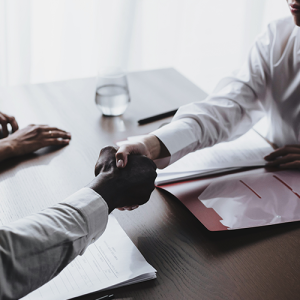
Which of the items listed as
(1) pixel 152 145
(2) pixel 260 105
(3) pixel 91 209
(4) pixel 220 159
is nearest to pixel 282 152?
(4) pixel 220 159

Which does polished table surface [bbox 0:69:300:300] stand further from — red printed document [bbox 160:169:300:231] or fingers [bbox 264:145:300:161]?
fingers [bbox 264:145:300:161]

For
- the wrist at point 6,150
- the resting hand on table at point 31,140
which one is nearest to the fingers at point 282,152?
the resting hand on table at point 31,140

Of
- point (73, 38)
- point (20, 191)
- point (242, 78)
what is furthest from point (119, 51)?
point (20, 191)

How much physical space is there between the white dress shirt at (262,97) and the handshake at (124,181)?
297 mm

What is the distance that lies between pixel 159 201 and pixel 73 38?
6.97 ft

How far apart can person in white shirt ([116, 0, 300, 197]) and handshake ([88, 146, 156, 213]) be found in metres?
0.18

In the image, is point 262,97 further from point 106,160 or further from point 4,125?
point 4,125

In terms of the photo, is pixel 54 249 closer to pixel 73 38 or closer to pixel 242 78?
pixel 242 78

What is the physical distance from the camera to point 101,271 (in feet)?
2.30

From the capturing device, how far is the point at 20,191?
0.93 metres

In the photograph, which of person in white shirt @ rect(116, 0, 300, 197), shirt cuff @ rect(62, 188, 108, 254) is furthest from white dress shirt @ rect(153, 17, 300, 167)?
shirt cuff @ rect(62, 188, 108, 254)

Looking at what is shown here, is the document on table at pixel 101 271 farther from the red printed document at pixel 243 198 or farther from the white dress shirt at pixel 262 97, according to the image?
the white dress shirt at pixel 262 97

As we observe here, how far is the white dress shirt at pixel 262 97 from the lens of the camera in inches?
45.1

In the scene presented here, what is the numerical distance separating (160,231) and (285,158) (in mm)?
465
